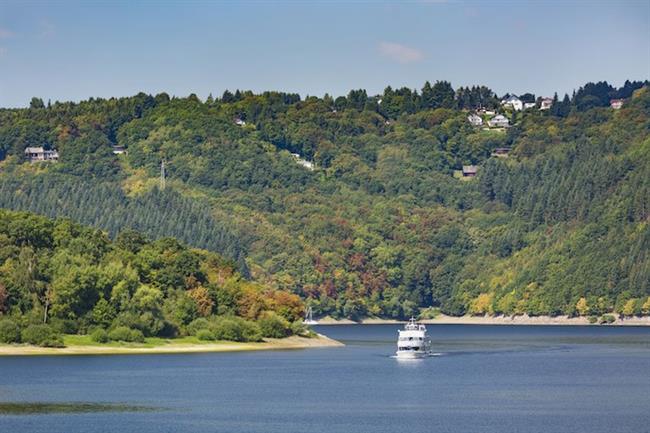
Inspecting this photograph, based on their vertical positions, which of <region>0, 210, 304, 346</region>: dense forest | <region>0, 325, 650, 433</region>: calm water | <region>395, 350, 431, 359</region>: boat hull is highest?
<region>0, 210, 304, 346</region>: dense forest

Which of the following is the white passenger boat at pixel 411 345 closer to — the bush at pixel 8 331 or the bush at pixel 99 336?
the bush at pixel 99 336

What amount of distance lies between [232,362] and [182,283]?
2715 centimetres

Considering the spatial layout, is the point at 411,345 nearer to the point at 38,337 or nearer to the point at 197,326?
the point at 197,326

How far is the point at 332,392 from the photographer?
134875 millimetres

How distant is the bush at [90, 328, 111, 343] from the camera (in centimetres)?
17488

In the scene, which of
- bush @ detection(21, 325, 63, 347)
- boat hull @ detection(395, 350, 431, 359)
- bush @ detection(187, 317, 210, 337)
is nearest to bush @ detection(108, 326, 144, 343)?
bush @ detection(21, 325, 63, 347)

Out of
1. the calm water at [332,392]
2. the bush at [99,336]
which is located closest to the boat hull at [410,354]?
the calm water at [332,392]

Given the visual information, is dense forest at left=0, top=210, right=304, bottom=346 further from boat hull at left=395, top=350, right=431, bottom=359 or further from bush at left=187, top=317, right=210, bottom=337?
boat hull at left=395, top=350, right=431, bottom=359

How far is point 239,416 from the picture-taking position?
383ft

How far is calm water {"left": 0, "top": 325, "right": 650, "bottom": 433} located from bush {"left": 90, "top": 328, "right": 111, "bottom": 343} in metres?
4.79

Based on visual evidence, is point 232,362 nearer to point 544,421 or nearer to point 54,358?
point 54,358

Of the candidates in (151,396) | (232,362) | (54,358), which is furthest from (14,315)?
(151,396)

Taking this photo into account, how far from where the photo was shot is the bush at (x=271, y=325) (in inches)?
7694

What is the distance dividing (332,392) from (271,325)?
202ft
